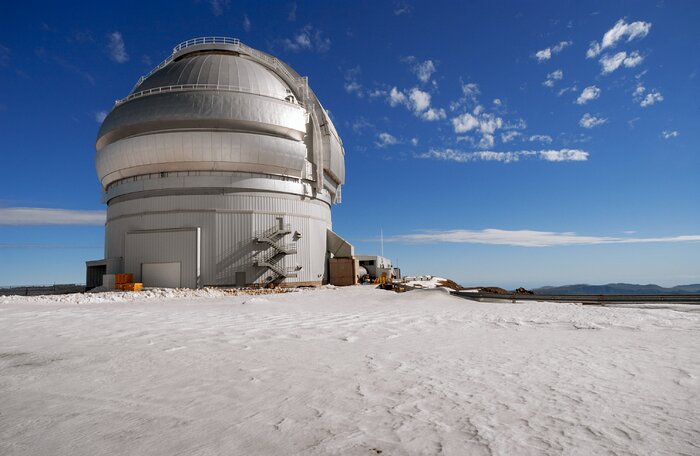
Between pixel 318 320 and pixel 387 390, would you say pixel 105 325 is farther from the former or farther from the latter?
pixel 387 390

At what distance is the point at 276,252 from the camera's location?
113 feet

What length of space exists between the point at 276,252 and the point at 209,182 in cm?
808

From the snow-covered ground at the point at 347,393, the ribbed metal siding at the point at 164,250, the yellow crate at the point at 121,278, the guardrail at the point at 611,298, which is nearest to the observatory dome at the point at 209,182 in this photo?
the ribbed metal siding at the point at 164,250

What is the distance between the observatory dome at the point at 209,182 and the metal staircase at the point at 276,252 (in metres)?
0.09

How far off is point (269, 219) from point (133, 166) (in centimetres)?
1274

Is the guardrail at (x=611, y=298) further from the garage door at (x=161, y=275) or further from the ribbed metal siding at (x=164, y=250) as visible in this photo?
the garage door at (x=161, y=275)

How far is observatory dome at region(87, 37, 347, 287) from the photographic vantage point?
3288cm

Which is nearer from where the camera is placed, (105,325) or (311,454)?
(311,454)

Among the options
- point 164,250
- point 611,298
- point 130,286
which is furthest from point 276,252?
point 611,298

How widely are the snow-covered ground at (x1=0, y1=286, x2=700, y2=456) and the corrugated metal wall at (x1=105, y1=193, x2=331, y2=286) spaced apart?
78.2ft

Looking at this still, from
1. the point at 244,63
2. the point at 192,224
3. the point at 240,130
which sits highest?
the point at 244,63

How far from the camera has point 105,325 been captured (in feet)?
34.4

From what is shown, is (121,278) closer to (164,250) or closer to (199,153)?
(164,250)

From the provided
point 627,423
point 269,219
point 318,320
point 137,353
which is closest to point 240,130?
point 269,219
